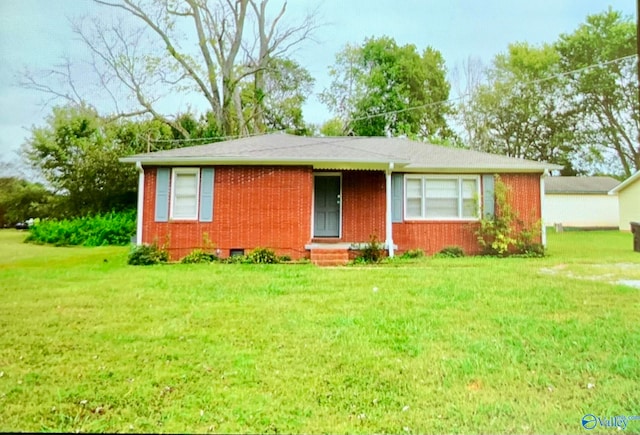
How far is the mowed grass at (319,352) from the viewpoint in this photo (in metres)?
1.37

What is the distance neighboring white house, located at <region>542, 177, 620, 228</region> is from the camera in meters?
2.54

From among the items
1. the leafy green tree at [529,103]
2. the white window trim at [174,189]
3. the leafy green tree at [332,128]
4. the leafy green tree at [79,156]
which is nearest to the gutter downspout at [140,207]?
the white window trim at [174,189]

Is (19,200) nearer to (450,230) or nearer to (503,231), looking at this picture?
(450,230)

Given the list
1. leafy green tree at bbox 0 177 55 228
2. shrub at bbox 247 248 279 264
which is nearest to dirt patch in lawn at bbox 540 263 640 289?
shrub at bbox 247 248 279 264

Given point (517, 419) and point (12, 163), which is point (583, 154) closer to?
point (517, 419)

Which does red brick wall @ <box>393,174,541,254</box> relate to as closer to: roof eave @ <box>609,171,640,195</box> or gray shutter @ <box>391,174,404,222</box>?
gray shutter @ <box>391,174,404,222</box>

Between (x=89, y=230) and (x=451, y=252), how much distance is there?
5101 mm

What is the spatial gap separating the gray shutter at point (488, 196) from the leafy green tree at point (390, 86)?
3.32m

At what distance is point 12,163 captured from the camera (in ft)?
6.81

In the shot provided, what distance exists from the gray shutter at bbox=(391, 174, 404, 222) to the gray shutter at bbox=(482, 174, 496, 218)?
4.52ft

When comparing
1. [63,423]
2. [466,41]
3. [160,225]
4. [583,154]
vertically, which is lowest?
[63,423]

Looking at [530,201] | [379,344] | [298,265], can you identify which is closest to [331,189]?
[298,265]

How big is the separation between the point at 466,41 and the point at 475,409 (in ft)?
7.26

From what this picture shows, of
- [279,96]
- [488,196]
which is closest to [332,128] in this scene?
[279,96]
